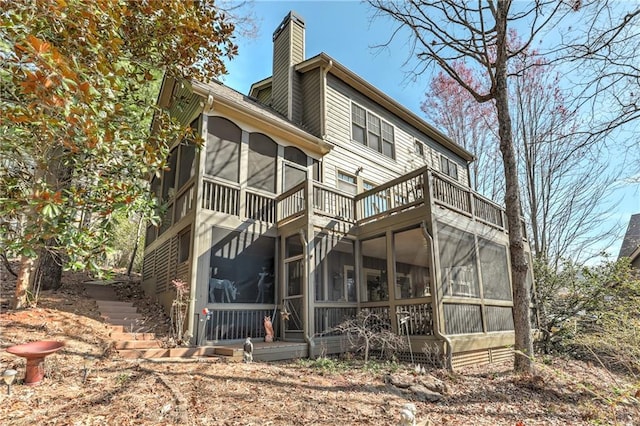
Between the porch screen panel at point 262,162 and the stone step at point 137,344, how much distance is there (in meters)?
4.20

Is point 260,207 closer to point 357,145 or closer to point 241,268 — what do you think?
point 241,268

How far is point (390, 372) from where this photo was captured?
6020 mm

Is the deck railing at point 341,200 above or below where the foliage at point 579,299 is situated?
above

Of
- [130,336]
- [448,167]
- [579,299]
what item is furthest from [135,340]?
[448,167]

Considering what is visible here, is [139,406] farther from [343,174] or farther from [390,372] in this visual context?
[343,174]

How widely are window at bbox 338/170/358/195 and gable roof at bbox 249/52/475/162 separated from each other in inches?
132

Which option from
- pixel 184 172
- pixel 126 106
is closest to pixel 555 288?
pixel 184 172

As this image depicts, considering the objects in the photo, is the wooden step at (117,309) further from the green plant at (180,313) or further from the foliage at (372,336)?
the foliage at (372,336)

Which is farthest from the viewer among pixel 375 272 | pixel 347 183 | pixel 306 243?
pixel 347 183

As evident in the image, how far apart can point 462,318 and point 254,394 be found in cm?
501

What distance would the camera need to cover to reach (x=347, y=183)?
11.6m

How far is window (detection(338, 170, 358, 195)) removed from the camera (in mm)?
11469

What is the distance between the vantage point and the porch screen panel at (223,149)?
8.48 meters

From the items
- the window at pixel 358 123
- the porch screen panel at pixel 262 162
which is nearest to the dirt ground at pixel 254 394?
the porch screen panel at pixel 262 162
